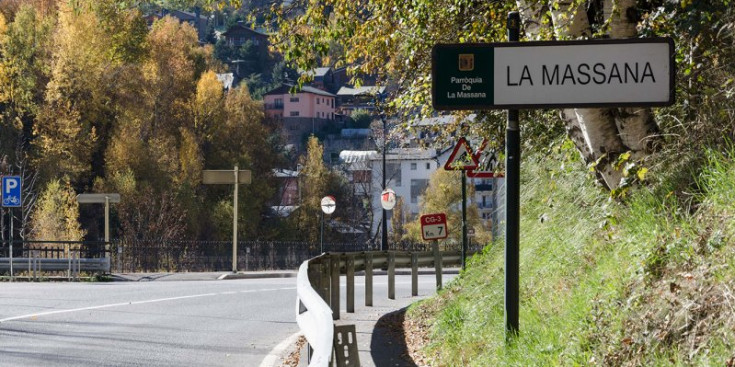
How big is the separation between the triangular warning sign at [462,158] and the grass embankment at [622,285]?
5772 millimetres

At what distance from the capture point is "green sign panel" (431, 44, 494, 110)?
714cm

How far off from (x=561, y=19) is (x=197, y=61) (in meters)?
73.5

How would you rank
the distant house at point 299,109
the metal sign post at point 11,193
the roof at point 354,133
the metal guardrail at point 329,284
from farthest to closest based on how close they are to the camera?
the distant house at point 299,109 → the roof at point 354,133 → the metal sign post at point 11,193 → the metal guardrail at point 329,284

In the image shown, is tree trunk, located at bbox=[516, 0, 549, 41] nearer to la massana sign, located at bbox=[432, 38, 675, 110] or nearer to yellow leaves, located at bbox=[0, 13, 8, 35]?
la massana sign, located at bbox=[432, 38, 675, 110]

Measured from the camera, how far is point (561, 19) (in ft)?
32.4

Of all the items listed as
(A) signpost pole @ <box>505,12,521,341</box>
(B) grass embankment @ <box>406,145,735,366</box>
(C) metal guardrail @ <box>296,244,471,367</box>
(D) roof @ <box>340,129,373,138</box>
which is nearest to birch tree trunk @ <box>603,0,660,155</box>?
(B) grass embankment @ <box>406,145,735,366</box>

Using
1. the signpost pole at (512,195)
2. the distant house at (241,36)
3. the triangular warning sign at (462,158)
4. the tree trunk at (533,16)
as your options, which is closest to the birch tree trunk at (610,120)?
the tree trunk at (533,16)

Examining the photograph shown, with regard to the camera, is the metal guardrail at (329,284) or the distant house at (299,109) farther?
the distant house at (299,109)

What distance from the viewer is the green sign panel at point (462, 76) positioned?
7145 millimetres

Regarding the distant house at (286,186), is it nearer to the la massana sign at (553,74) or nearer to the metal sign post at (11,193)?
the metal sign post at (11,193)

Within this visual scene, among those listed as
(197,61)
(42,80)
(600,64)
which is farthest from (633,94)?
(197,61)

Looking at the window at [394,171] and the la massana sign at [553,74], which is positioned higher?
the window at [394,171]

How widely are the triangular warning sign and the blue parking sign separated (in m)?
15.7

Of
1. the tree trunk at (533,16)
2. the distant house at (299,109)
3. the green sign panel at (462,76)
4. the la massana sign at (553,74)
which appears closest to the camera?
the la massana sign at (553,74)
